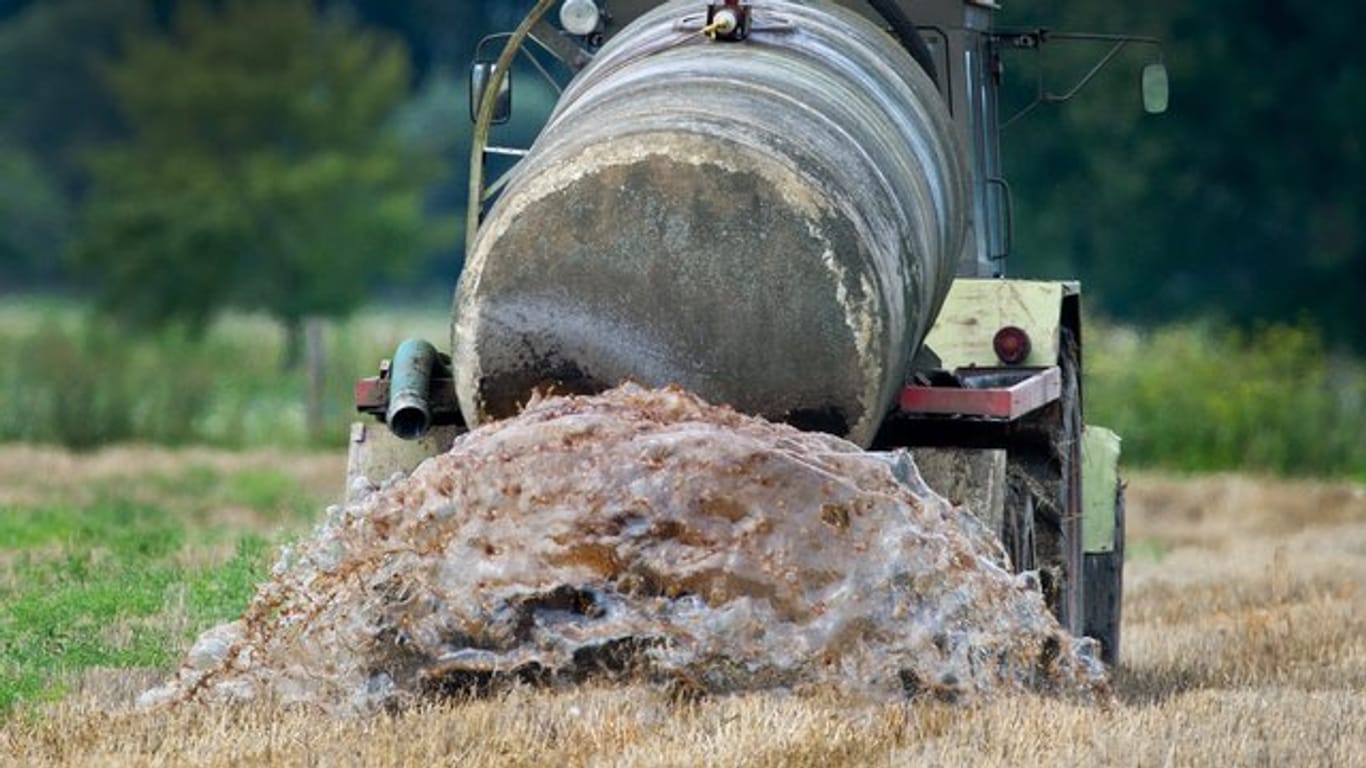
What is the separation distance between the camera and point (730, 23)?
10.2 meters

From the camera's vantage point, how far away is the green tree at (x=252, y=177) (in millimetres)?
44438

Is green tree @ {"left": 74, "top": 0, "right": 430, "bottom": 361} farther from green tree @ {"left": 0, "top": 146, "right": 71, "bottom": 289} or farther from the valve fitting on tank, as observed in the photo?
the valve fitting on tank

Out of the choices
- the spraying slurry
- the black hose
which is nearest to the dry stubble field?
the spraying slurry

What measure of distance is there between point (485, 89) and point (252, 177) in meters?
33.7

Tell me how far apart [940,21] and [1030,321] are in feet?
6.42

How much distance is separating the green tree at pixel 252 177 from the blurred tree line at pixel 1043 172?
4 centimetres

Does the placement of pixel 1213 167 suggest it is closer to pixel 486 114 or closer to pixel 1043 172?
pixel 1043 172

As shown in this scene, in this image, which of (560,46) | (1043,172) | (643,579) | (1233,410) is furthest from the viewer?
(1043,172)

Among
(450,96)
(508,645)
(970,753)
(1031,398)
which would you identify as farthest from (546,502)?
(450,96)

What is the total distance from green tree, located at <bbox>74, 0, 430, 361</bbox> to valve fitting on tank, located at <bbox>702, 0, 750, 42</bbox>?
111ft

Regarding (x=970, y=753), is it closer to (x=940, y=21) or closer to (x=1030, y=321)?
(x=1030, y=321)

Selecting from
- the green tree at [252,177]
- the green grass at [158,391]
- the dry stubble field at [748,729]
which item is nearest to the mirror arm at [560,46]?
the dry stubble field at [748,729]

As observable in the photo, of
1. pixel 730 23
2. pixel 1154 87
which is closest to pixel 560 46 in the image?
pixel 730 23

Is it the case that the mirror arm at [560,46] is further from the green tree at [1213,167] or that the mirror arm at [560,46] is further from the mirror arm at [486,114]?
the green tree at [1213,167]
